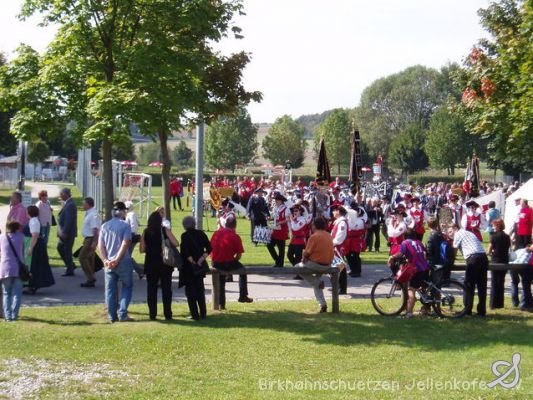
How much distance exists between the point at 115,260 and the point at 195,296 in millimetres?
1327

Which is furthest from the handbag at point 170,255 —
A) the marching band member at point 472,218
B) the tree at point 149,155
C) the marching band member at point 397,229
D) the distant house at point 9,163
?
the tree at point 149,155

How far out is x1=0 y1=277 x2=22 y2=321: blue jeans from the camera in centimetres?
1178

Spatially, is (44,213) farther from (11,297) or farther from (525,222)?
(525,222)

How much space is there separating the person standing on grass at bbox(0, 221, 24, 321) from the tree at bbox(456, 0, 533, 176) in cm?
840

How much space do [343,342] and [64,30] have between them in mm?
6470

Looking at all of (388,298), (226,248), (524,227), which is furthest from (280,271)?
(524,227)

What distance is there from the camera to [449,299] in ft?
40.7

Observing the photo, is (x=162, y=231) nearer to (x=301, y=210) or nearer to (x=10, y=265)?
(x=10, y=265)

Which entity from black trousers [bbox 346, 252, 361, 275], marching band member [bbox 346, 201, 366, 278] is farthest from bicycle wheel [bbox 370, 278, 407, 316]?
black trousers [bbox 346, 252, 361, 275]

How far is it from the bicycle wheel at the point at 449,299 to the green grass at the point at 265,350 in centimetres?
33

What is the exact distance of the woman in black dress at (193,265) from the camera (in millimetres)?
11742

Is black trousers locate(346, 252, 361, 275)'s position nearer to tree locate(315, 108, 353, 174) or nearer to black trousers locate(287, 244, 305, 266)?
black trousers locate(287, 244, 305, 266)

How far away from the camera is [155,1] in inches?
479

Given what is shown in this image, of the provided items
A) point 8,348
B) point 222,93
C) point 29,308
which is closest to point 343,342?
point 8,348
